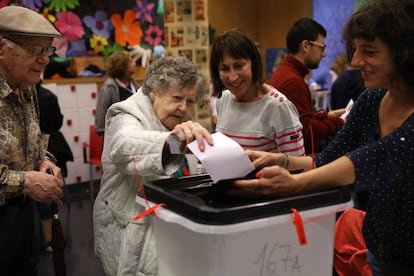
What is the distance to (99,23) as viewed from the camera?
547 cm

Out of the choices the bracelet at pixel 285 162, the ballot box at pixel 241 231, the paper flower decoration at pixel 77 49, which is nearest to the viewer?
the ballot box at pixel 241 231

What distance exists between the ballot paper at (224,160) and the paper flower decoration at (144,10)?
4926 mm

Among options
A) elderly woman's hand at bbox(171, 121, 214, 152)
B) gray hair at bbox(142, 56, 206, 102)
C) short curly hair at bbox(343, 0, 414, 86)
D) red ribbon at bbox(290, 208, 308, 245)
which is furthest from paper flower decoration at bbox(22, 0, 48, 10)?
red ribbon at bbox(290, 208, 308, 245)

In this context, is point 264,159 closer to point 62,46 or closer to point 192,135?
point 192,135

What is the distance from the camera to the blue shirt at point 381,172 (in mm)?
1097

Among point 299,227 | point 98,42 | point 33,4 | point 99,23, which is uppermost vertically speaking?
point 33,4

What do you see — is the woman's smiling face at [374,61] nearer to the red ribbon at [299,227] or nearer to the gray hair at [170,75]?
the red ribbon at [299,227]

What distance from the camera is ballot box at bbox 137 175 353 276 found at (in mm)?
985

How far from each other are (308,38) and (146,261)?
64.7 inches

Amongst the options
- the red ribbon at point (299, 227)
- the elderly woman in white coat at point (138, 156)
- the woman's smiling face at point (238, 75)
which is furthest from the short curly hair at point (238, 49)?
the red ribbon at point (299, 227)

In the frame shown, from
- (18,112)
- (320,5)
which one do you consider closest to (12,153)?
(18,112)

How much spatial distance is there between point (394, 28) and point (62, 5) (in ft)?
15.5

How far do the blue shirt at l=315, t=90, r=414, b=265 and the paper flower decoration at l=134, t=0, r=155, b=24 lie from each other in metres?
4.72

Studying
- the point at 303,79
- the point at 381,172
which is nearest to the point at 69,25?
the point at 303,79
